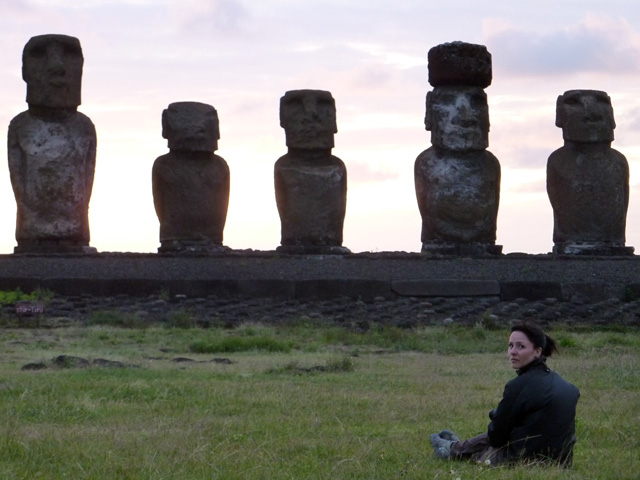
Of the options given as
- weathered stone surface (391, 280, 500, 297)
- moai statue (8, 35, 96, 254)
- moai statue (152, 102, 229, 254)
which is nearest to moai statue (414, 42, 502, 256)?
weathered stone surface (391, 280, 500, 297)

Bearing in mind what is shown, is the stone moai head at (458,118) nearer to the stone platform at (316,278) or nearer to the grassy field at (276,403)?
the stone platform at (316,278)

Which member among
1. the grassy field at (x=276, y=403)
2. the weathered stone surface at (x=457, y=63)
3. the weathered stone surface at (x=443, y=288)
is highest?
the weathered stone surface at (x=457, y=63)

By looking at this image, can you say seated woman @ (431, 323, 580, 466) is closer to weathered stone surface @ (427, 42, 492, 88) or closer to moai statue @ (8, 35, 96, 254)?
moai statue @ (8, 35, 96, 254)

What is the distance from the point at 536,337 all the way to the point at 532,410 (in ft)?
1.28

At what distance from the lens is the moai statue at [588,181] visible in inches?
900

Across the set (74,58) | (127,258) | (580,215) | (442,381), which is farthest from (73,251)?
(442,381)

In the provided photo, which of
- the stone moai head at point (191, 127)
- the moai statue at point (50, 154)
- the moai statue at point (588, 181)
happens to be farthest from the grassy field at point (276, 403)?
the moai statue at point (588, 181)

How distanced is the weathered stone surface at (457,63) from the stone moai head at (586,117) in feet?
5.56

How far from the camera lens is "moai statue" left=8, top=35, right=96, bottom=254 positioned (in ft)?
69.6

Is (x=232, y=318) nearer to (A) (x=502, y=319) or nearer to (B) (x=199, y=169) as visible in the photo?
(A) (x=502, y=319)

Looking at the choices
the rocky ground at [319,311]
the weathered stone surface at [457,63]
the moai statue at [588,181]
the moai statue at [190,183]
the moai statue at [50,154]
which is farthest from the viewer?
the moai statue at [588,181]

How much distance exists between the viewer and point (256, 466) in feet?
24.4

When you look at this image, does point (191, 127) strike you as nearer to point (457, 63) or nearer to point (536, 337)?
point (457, 63)

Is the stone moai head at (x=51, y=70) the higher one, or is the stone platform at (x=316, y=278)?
the stone moai head at (x=51, y=70)
